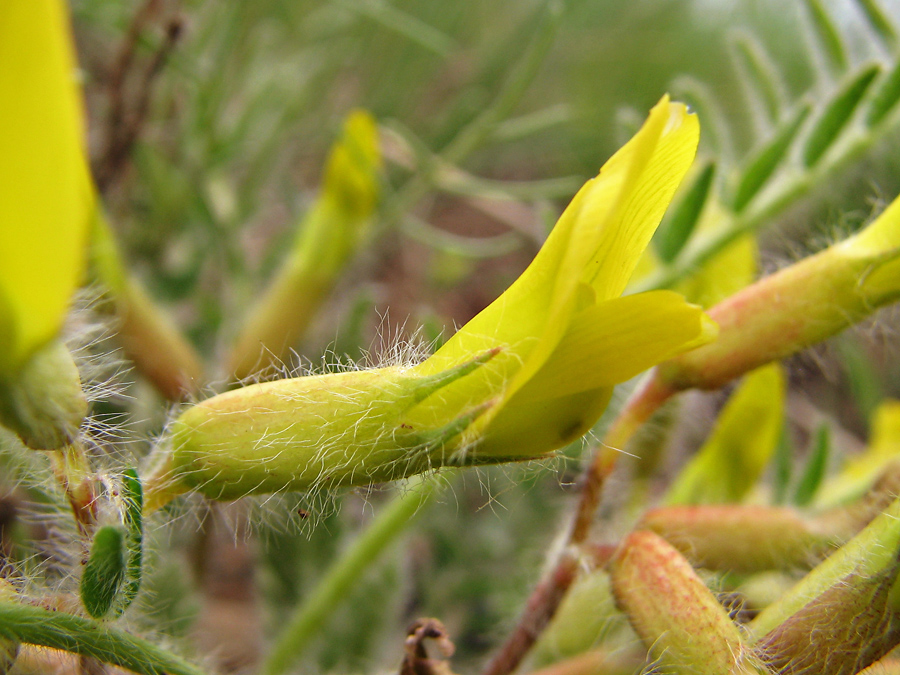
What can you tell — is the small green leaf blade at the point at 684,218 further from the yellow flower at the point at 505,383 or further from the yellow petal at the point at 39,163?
the yellow petal at the point at 39,163

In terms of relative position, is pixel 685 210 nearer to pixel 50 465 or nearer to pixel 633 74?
pixel 50 465

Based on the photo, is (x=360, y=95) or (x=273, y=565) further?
(x=360, y=95)

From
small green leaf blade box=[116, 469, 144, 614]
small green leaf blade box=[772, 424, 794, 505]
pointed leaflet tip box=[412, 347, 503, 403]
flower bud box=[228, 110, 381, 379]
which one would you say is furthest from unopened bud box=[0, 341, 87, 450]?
small green leaf blade box=[772, 424, 794, 505]

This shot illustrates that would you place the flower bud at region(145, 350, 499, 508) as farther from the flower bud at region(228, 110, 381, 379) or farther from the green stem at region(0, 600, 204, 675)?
the flower bud at region(228, 110, 381, 379)

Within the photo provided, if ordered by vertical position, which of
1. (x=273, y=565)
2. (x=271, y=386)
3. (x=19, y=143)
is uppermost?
(x=19, y=143)

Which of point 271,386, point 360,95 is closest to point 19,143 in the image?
point 271,386

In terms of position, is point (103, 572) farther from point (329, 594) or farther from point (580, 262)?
point (329, 594)
